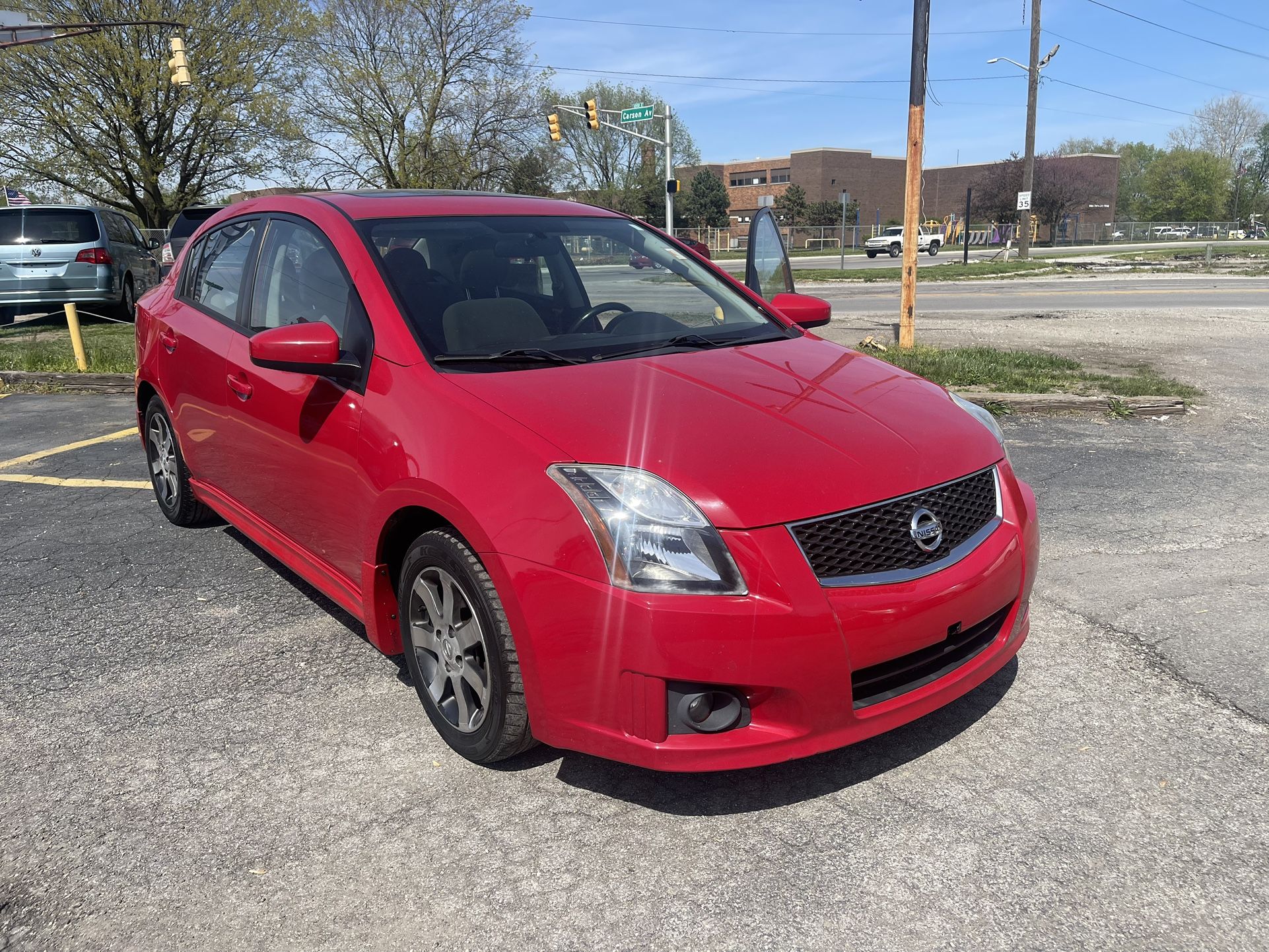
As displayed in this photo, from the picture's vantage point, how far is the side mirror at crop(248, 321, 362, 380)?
3158mm

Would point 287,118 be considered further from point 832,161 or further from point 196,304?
point 832,161

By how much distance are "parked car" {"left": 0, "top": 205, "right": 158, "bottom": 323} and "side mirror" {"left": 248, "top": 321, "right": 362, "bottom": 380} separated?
13405 mm

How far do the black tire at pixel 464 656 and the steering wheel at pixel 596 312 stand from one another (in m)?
1.06

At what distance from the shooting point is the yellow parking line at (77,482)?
6340mm

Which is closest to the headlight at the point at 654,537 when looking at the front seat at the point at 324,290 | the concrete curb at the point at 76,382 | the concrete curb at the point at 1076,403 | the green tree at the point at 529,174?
the front seat at the point at 324,290

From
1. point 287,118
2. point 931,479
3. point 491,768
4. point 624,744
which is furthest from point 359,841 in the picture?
point 287,118

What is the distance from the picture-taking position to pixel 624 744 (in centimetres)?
254

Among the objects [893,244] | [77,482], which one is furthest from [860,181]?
[77,482]

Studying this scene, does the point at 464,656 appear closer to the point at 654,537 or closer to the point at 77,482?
the point at 654,537

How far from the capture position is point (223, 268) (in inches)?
177

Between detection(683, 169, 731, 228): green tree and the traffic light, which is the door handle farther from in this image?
detection(683, 169, 731, 228): green tree

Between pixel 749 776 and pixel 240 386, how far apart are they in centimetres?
250

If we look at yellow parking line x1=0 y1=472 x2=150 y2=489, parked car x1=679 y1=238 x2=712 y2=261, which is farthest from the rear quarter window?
parked car x1=679 y1=238 x2=712 y2=261

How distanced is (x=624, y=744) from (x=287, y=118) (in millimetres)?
34133
